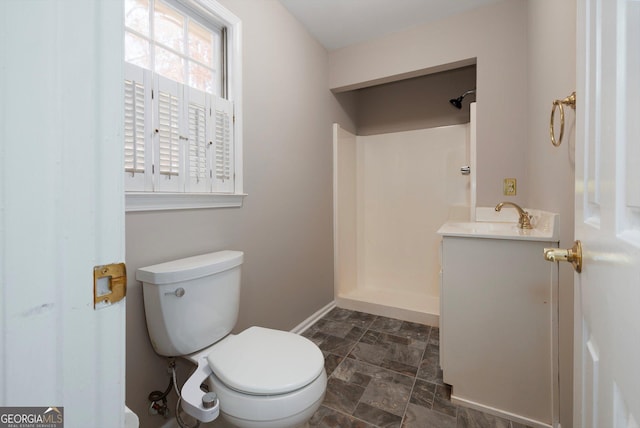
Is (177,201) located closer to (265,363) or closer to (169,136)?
(169,136)

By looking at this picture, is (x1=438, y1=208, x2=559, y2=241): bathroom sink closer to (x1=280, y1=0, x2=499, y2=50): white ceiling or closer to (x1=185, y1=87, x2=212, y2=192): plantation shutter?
(x1=185, y1=87, x2=212, y2=192): plantation shutter

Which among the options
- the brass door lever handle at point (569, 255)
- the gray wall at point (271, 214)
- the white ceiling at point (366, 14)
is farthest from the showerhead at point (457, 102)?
the brass door lever handle at point (569, 255)

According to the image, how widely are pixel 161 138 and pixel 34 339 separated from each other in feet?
3.41

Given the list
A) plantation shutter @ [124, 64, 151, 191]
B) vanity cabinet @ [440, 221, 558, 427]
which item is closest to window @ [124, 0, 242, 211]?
plantation shutter @ [124, 64, 151, 191]

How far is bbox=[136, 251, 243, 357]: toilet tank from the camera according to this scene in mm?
1047

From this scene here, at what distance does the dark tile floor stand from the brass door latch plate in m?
1.25

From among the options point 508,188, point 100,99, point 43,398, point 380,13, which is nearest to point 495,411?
point 508,188

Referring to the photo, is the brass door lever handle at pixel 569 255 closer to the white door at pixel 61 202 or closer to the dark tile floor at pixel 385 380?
the white door at pixel 61 202

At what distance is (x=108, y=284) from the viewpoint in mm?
383

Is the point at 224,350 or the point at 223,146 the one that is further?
the point at 223,146

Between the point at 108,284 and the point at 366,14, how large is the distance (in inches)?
90.9

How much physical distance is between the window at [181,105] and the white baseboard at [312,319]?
110 centimetres

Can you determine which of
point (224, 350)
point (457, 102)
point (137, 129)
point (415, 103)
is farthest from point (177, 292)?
point (415, 103)

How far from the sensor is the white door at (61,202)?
0.98ft
